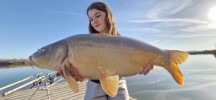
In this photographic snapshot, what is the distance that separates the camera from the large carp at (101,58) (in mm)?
2057

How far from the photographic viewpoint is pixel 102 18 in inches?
111

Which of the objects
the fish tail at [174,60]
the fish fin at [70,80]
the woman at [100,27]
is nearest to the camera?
the fish fin at [70,80]

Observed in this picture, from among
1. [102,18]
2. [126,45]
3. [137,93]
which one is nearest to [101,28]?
[102,18]

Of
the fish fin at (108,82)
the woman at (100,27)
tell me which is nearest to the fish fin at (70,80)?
the fish fin at (108,82)

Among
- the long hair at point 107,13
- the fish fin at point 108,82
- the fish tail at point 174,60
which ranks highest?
the long hair at point 107,13

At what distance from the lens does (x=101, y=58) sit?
206 cm

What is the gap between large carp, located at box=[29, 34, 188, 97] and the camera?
6.75ft

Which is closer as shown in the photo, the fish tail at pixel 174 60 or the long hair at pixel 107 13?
the fish tail at pixel 174 60

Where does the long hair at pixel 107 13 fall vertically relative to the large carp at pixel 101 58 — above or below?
above

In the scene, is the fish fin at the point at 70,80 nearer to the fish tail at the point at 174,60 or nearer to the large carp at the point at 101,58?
the large carp at the point at 101,58

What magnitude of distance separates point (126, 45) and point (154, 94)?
29.2ft

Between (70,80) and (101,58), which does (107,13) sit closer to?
(101,58)

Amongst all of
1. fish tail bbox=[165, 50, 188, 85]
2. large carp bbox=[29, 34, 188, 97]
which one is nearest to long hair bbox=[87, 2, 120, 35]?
large carp bbox=[29, 34, 188, 97]

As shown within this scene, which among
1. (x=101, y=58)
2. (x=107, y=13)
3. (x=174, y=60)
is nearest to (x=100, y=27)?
(x=107, y=13)
